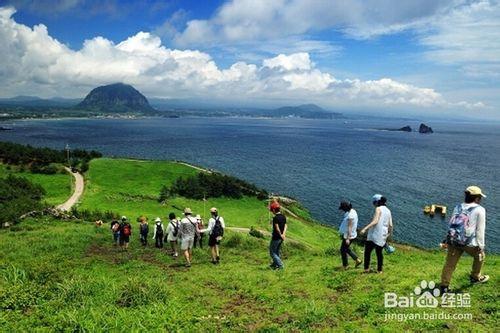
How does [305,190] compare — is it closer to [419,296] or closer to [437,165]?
[437,165]

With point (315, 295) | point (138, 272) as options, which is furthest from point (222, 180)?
point (315, 295)

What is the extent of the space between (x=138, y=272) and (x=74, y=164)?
61.8 meters

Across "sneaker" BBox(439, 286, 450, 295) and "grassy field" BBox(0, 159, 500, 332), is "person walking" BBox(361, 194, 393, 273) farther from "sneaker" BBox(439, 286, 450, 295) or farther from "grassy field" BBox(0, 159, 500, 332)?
"sneaker" BBox(439, 286, 450, 295)

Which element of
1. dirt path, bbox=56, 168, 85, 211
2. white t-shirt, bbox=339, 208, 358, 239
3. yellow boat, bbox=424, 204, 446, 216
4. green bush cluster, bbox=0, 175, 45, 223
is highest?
white t-shirt, bbox=339, 208, 358, 239

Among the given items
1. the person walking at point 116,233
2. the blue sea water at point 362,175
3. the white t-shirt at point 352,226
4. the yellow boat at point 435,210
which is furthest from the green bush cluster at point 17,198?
the yellow boat at point 435,210

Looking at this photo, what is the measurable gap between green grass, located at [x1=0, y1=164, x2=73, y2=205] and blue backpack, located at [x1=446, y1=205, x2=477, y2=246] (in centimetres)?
4989

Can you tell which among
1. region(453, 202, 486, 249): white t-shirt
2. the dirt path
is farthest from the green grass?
region(453, 202, 486, 249): white t-shirt

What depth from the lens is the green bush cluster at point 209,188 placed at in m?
Answer: 61.6

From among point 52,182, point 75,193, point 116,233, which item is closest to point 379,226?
point 116,233

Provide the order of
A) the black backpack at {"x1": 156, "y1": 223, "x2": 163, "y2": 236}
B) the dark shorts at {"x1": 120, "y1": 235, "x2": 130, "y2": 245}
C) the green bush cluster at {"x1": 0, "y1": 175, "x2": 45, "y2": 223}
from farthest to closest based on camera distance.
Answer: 1. the green bush cluster at {"x1": 0, "y1": 175, "x2": 45, "y2": 223}
2. the black backpack at {"x1": 156, "y1": 223, "x2": 163, "y2": 236}
3. the dark shorts at {"x1": 120, "y1": 235, "x2": 130, "y2": 245}

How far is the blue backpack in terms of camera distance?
1039cm

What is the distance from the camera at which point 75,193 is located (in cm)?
5719

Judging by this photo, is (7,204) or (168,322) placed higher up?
(168,322)

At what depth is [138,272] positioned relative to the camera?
54.9ft
